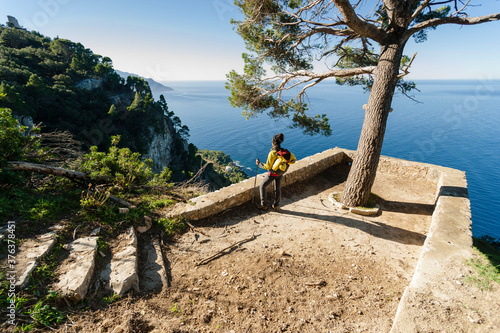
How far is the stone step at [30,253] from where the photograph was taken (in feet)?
8.01

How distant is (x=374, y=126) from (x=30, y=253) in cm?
670

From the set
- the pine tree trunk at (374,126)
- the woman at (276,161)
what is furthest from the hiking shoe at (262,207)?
the pine tree trunk at (374,126)

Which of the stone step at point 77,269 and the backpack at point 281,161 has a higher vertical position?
the backpack at point 281,161

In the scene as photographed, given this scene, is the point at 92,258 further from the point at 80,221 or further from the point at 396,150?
the point at 396,150

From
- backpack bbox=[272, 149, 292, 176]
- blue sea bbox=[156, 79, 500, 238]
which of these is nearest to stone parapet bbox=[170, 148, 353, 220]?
backpack bbox=[272, 149, 292, 176]

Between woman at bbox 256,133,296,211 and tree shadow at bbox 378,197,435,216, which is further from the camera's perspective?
tree shadow at bbox 378,197,435,216

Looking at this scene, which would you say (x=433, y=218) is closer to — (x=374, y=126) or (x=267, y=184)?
(x=374, y=126)

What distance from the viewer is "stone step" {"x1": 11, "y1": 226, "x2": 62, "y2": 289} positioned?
8.01ft

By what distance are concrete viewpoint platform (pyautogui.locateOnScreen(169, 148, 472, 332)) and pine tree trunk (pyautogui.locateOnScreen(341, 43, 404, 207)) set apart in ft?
5.11

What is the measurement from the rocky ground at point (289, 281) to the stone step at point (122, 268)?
0.46ft

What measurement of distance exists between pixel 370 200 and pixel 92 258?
630cm

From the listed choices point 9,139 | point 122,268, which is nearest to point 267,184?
point 122,268

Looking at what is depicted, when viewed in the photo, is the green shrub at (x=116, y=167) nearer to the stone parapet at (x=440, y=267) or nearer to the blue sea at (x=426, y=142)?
the stone parapet at (x=440, y=267)

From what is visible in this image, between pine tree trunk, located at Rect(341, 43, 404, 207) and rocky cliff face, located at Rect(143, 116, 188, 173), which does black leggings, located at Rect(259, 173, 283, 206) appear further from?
rocky cliff face, located at Rect(143, 116, 188, 173)
